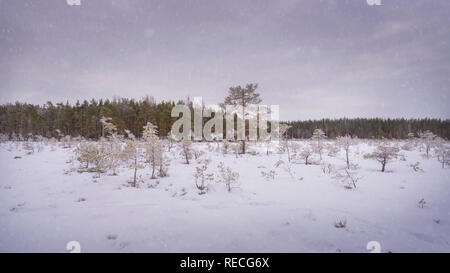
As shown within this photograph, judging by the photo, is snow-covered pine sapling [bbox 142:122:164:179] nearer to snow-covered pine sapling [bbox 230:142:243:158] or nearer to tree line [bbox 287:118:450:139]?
snow-covered pine sapling [bbox 230:142:243:158]

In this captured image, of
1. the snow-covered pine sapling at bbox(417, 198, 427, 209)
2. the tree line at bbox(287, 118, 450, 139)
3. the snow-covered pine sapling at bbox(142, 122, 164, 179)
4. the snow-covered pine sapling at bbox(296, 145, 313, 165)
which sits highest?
the tree line at bbox(287, 118, 450, 139)

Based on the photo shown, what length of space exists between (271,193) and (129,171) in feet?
21.0

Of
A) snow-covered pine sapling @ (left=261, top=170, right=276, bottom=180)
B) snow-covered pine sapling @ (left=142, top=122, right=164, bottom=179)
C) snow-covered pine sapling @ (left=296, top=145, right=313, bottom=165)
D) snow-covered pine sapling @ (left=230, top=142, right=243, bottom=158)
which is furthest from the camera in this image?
snow-covered pine sapling @ (left=230, top=142, right=243, bottom=158)

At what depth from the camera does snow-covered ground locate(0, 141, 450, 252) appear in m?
3.32

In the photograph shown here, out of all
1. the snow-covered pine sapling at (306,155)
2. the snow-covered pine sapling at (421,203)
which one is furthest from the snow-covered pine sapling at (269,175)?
the snow-covered pine sapling at (421,203)

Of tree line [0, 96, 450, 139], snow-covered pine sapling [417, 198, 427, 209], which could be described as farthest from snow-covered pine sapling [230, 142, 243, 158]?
tree line [0, 96, 450, 139]

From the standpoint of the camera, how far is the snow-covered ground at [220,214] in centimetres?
332

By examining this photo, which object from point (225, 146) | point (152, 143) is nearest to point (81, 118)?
point (225, 146)

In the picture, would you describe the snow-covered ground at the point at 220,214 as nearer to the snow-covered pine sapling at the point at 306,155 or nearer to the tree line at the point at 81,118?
the snow-covered pine sapling at the point at 306,155

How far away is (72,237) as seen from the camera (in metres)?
3.44

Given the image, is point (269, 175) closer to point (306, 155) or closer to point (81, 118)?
point (306, 155)

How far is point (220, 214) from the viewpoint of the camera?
445cm

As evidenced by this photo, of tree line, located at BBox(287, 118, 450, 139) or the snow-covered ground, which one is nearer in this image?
the snow-covered ground
